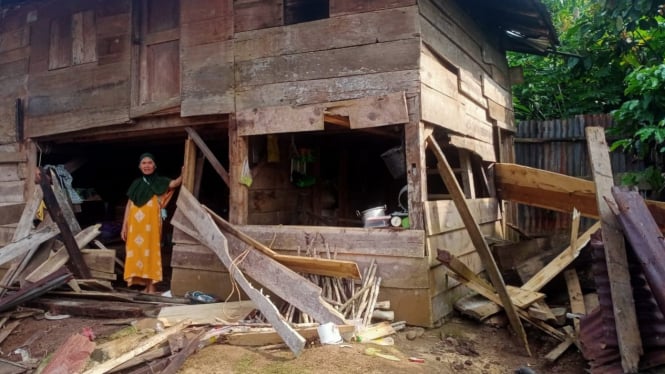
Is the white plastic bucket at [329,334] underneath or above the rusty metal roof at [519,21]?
underneath

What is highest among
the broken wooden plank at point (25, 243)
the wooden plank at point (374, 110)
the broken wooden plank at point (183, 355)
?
Result: the wooden plank at point (374, 110)

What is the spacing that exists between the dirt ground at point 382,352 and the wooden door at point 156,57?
2.85m

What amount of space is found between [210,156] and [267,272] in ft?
6.25

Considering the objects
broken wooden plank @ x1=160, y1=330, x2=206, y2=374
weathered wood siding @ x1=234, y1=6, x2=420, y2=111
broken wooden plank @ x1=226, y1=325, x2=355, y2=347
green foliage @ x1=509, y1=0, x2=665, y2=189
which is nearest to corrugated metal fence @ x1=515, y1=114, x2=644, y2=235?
green foliage @ x1=509, y1=0, x2=665, y2=189

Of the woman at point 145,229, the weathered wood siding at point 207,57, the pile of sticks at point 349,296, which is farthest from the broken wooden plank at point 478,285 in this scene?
the woman at point 145,229

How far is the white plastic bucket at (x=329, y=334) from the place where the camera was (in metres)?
4.05

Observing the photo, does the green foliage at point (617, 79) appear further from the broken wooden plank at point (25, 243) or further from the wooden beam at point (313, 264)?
the broken wooden plank at point (25, 243)

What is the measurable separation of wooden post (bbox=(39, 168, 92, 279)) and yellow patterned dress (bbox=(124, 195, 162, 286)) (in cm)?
75

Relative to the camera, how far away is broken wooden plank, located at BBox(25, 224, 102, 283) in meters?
6.28

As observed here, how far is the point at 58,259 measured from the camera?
6586mm

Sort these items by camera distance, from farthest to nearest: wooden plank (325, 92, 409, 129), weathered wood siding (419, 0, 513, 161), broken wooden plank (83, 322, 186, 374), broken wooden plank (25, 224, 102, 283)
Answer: broken wooden plank (25, 224, 102, 283), weathered wood siding (419, 0, 513, 161), wooden plank (325, 92, 409, 129), broken wooden plank (83, 322, 186, 374)

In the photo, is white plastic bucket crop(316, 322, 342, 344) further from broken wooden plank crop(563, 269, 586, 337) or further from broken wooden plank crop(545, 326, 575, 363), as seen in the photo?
broken wooden plank crop(563, 269, 586, 337)

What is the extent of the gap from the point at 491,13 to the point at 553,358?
551cm

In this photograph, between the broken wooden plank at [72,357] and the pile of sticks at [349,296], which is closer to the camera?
the broken wooden plank at [72,357]
